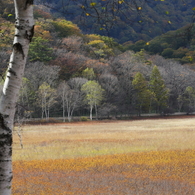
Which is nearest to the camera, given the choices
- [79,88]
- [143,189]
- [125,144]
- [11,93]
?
[11,93]

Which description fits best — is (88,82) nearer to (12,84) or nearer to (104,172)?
(104,172)

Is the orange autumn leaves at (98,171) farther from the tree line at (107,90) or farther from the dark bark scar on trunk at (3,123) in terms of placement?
the tree line at (107,90)

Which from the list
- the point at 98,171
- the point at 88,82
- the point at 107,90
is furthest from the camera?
the point at 107,90

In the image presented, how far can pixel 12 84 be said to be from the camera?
423cm

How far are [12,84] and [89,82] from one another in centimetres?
5061

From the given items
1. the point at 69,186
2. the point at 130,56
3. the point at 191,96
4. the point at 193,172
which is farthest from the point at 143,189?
the point at 130,56

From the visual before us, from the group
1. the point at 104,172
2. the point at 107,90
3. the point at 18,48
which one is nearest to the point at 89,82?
the point at 107,90

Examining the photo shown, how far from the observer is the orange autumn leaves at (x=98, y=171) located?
1088 cm

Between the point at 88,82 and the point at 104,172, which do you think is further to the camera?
the point at 88,82

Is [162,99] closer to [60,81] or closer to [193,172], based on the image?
[60,81]

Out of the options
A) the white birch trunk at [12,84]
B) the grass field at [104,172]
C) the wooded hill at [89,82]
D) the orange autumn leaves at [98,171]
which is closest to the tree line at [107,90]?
the wooded hill at [89,82]

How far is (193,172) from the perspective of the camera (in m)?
13.3

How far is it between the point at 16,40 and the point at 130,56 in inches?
3140

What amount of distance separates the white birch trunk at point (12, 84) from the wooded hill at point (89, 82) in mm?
40061
